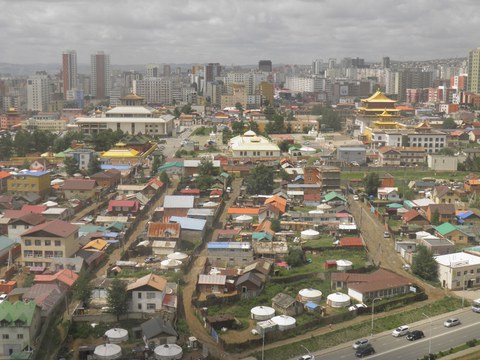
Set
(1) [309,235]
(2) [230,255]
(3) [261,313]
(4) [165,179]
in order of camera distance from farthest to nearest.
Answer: (4) [165,179] → (1) [309,235] → (2) [230,255] → (3) [261,313]

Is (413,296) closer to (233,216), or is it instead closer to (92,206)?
(233,216)

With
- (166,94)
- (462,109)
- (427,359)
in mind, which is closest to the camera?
(427,359)

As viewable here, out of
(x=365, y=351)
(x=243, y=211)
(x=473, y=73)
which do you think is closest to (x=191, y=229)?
(x=243, y=211)

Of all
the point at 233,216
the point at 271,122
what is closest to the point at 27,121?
the point at 271,122

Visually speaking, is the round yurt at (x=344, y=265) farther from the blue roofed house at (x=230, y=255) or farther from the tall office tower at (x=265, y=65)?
the tall office tower at (x=265, y=65)

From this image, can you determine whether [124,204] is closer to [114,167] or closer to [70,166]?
[70,166]

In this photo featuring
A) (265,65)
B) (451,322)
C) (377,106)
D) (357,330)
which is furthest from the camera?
(265,65)
